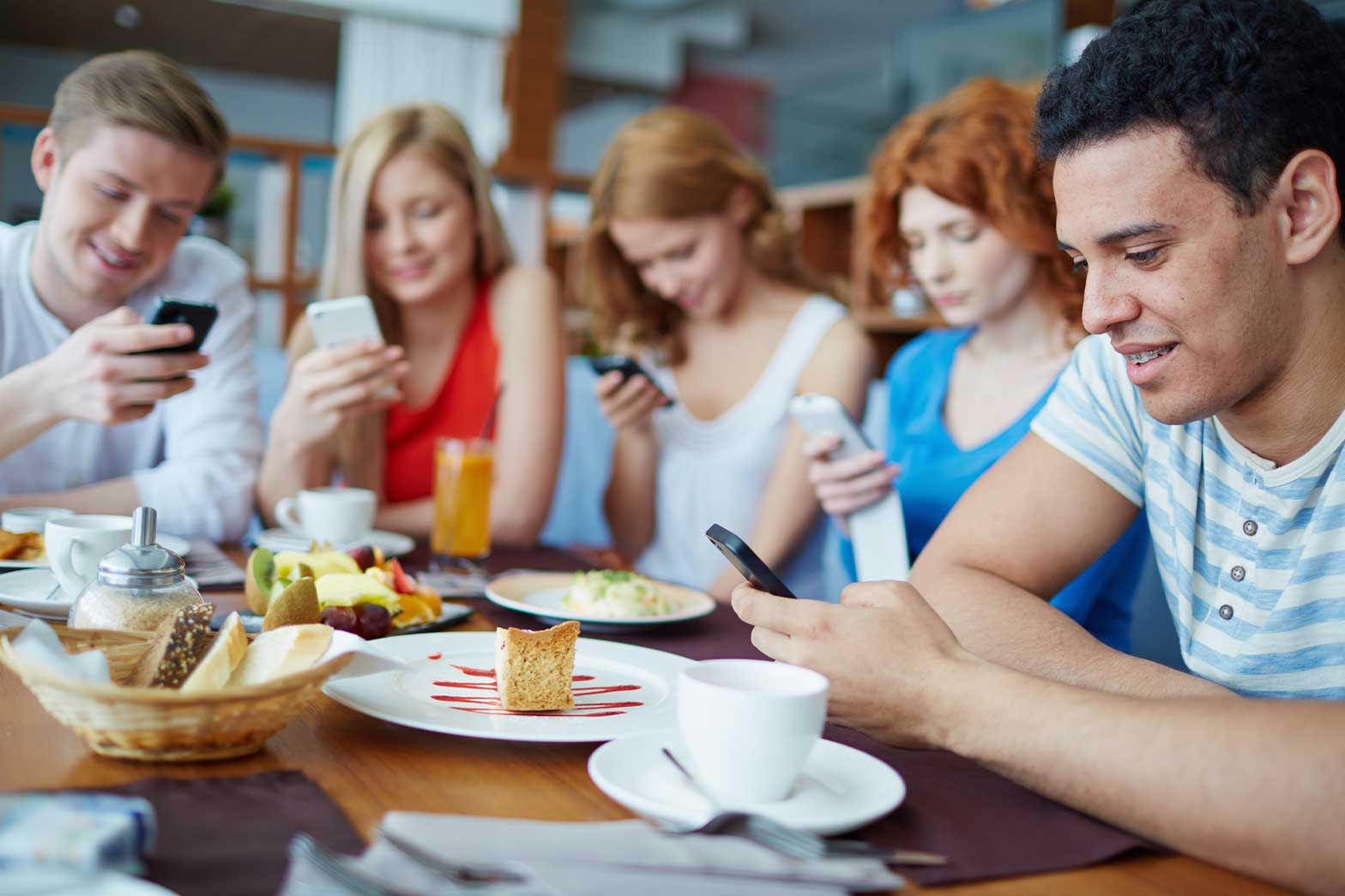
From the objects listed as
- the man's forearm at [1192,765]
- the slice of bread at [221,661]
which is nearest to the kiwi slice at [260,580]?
the slice of bread at [221,661]

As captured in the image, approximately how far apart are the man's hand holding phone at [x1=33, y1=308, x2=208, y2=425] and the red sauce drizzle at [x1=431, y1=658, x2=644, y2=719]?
2.31ft

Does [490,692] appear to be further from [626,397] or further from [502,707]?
[626,397]

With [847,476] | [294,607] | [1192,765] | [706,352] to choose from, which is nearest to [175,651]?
[294,607]

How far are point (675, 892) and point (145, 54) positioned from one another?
63.7 inches

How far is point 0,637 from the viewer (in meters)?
0.68

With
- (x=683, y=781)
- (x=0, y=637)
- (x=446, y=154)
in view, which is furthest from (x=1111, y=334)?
(x=446, y=154)

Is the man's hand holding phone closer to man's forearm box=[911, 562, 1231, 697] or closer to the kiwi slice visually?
the kiwi slice

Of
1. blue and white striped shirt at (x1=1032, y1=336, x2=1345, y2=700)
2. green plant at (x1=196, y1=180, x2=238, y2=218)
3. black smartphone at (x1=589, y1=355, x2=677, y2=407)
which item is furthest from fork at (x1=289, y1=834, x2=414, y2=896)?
green plant at (x1=196, y1=180, x2=238, y2=218)

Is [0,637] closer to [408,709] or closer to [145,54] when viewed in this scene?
[408,709]

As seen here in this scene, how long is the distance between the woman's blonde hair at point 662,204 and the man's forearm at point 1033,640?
1107 mm

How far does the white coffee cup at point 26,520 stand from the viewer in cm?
126

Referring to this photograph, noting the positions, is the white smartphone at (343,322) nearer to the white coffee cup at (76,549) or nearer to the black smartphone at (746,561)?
the white coffee cup at (76,549)

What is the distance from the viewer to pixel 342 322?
1.61 metres

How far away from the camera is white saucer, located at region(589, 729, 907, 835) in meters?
0.60
